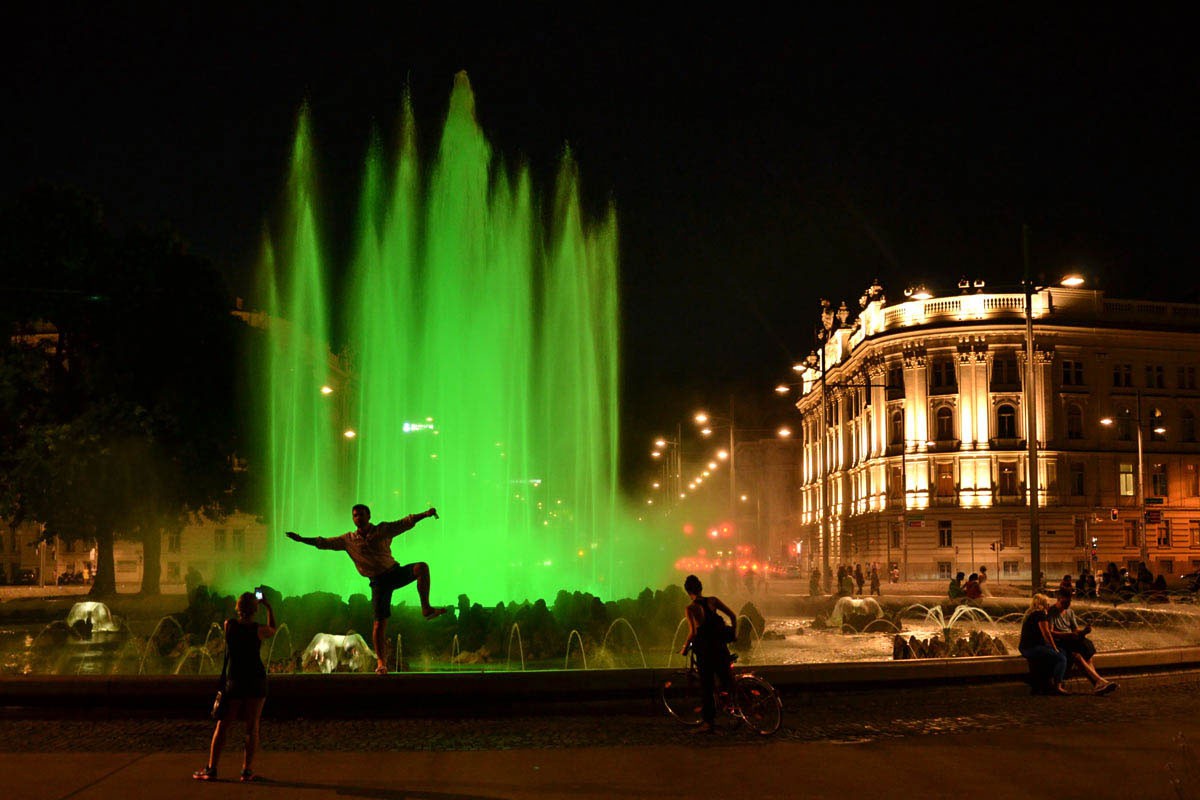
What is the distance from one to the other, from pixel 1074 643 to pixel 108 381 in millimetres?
34476

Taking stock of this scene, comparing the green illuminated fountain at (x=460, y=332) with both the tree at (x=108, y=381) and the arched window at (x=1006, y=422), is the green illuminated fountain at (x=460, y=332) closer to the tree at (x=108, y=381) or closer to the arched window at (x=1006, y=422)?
the tree at (x=108, y=381)

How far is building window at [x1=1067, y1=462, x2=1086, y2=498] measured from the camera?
82938mm

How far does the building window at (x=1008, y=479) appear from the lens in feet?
269

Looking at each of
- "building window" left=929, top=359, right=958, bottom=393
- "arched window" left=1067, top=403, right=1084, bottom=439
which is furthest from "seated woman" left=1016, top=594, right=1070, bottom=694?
"arched window" left=1067, top=403, right=1084, bottom=439

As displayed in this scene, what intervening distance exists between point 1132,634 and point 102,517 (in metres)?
31.2

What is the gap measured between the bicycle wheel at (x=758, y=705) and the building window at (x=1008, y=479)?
7396cm

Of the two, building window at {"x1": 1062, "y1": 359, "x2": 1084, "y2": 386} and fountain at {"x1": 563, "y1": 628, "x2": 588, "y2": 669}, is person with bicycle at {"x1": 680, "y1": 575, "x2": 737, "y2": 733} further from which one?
building window at {"x1": 1062, "y1": 359, "x2": 1084, "y2": 386}

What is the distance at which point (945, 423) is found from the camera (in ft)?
277

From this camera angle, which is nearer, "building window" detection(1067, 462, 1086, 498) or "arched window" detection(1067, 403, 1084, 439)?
"building window" detection(1067, 462, 1086, 498)

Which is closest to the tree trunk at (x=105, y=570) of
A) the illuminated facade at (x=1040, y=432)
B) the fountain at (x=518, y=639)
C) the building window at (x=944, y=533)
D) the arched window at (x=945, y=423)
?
the fountain at (x=518, y=639)

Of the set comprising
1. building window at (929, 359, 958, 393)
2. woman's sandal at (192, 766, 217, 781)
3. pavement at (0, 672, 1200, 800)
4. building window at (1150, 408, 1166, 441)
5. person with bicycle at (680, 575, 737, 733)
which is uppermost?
building window at (929, 359, 958, 393)

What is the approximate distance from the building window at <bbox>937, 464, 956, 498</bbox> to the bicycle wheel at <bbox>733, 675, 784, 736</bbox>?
74201 millimetres

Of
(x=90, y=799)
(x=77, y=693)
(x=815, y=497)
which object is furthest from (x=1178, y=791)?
(x=815, y=497)

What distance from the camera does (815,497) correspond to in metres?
118
